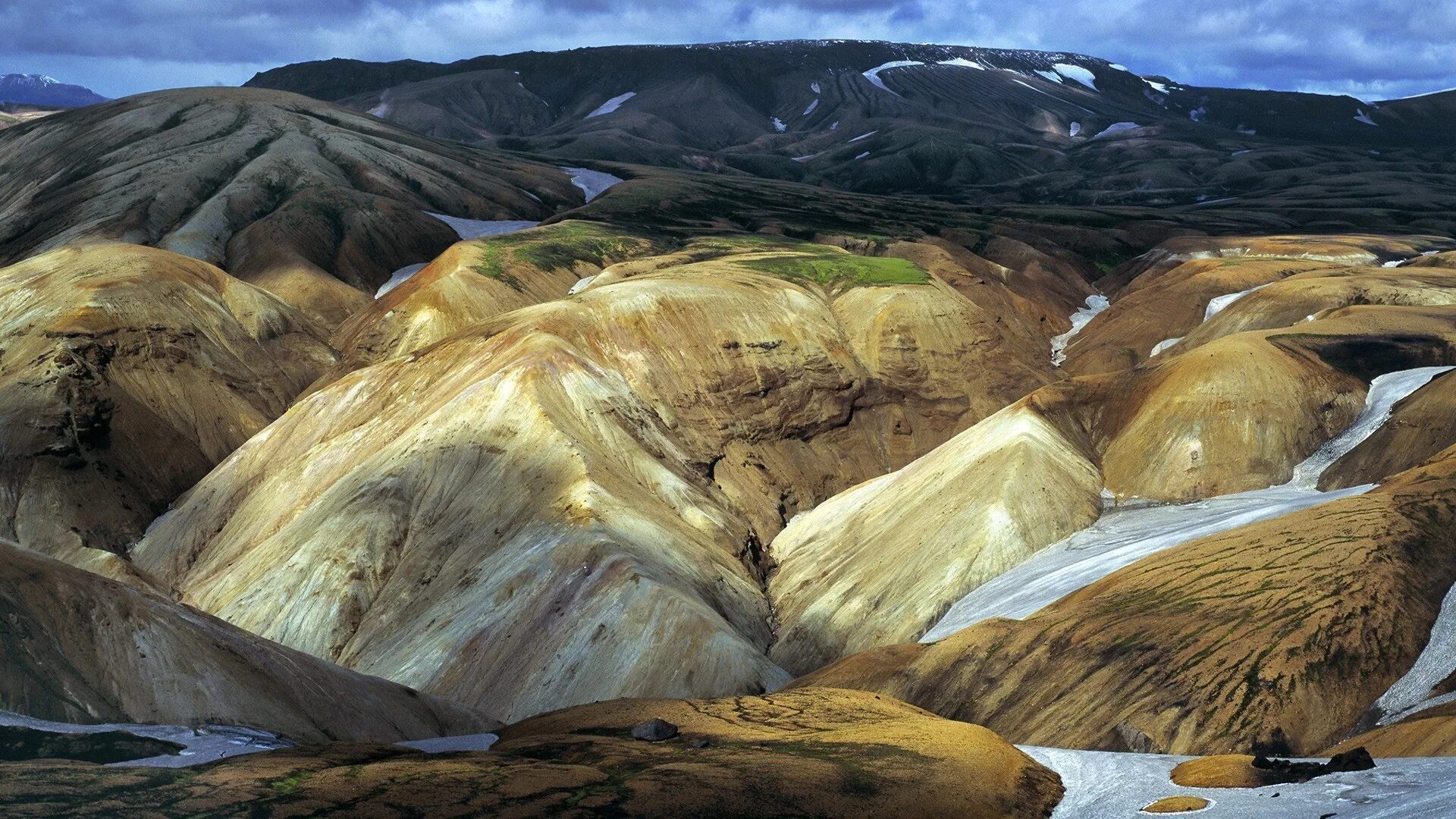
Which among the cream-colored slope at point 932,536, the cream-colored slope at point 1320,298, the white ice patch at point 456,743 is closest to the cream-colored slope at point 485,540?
the cream-colored slope at point 932,536

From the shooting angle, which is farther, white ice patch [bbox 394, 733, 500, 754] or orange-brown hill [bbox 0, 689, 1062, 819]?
white ice patch [bbox 394, 733, 500, 754]

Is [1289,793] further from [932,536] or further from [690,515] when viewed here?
[690,515]

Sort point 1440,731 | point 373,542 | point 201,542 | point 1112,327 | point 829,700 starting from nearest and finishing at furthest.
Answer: point 1440,731 → point 829,700 → point 373,542 → point 201,542 → point 1112,327

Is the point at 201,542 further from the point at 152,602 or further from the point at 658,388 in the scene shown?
the point at 152,602

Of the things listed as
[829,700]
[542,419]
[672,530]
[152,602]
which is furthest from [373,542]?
[829,700]

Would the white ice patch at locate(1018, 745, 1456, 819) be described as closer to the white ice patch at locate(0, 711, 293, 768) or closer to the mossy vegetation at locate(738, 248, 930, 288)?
the white ice patch at locate(0, 711, 293, 768)

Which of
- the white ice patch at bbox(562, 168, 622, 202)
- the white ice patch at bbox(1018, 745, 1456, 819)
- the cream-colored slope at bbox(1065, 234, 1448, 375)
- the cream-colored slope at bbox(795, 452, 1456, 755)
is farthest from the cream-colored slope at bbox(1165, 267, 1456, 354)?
the white ice patch at bbox(562, 168, 622, 202)

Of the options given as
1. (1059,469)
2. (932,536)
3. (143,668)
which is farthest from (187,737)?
(1059,469)
